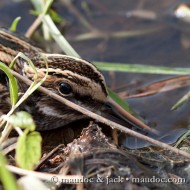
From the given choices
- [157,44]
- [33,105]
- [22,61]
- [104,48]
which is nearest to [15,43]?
[22,61]

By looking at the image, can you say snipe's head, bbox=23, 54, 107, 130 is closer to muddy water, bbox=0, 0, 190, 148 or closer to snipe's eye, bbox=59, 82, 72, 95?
snipe's eye, bbox=59, 82, 72, 95

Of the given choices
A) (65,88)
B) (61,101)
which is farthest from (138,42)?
(61,101)

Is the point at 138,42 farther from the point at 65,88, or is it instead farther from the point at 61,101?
the point at 61,101

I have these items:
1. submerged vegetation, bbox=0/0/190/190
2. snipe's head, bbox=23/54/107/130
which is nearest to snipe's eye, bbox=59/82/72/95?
snipe's head, bbox=23/54/107/130

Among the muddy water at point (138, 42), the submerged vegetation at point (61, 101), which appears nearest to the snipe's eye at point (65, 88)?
the submerged vegetation at point (61, 101)

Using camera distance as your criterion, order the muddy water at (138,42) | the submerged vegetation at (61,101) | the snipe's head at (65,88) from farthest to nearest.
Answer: the muddy water at (138,42) → the snipe's head at (65,88) → the submerged vegetation at (61,101)

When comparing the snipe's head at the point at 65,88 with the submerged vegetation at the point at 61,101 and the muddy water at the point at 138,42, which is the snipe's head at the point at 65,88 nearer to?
the submerged vegetation at the point at 61,101
